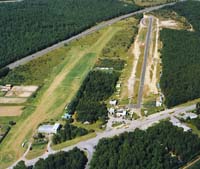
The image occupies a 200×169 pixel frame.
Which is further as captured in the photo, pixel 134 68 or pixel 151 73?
pixel 134 68

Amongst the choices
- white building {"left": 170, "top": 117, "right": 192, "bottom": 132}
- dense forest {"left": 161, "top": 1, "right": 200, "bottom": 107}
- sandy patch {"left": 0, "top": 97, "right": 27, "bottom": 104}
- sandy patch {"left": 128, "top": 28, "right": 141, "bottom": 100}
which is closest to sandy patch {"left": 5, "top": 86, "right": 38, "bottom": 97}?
sandy patch {"left": 0, "top": 97, "right": 27, "bottom": 104}

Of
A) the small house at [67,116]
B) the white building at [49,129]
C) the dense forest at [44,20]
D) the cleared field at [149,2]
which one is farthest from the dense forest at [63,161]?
the cleared field at [149,2]

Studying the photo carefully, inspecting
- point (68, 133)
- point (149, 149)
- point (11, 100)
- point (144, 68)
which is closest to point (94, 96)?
point (68, 133)

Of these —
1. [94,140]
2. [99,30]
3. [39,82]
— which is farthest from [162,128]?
[99,30]

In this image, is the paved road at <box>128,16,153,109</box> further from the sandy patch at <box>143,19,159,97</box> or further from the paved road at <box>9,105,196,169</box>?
the paved road at <box>9,105,196,169</box>

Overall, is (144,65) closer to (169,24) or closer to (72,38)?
(72,38)

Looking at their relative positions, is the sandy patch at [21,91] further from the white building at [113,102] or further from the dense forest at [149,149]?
the dense forest at [149,149]
